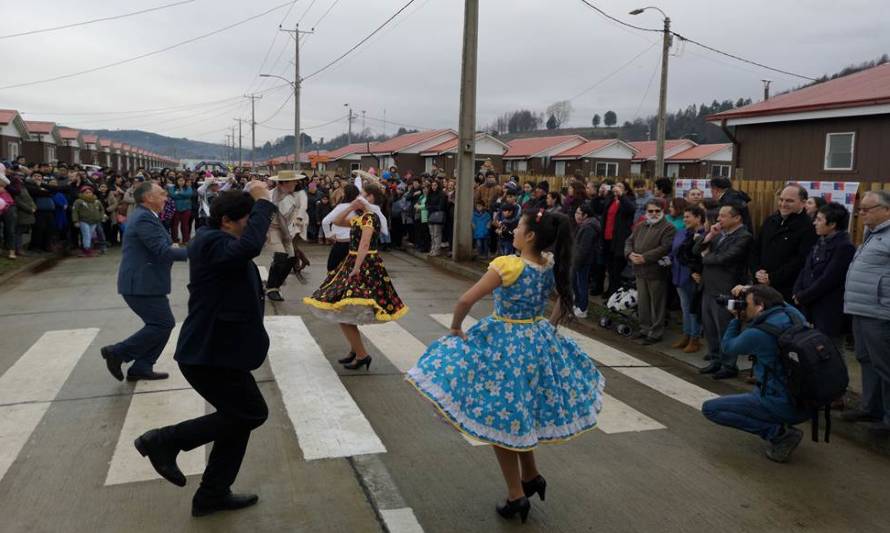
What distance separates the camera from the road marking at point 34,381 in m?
5.15

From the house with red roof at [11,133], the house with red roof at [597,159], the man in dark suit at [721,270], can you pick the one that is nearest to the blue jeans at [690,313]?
the man in dark suit at [721,270]

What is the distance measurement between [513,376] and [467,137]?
12363mm

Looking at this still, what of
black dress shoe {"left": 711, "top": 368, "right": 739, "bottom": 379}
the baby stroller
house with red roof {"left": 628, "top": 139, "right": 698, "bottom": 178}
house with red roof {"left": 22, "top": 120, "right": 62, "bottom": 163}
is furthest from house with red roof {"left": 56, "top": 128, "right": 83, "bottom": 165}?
black dress shoe {"left": 711, "top": 368, "right": 739, "bottom": 379}

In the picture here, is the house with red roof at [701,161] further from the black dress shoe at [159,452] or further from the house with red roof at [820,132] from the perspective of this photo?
the black dress shoe at [159,452]

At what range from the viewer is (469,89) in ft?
51.8

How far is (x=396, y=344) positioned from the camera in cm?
830

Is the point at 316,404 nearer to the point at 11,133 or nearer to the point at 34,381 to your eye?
the point at 34,381

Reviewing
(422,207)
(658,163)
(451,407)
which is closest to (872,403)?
(451,407)

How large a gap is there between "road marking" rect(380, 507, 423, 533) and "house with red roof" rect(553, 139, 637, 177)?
46814mm

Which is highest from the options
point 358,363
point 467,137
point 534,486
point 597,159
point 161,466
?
point 597,159

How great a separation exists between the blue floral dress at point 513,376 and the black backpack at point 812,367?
1751mm

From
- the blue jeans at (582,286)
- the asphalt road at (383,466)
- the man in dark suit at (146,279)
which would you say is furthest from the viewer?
the blue jeans at (582,286)

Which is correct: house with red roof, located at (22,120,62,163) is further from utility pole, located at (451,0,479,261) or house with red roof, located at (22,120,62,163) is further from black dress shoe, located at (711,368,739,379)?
black dress shoe, located at (711,368,739,379)

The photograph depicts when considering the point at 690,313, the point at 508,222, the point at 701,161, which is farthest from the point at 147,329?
the point at 701,161
